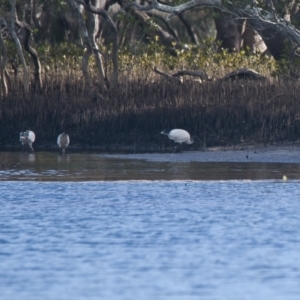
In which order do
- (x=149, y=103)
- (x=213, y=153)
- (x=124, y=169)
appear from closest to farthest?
(x=124, y=169) < (x=213, y=153) < (x=149, y=103)

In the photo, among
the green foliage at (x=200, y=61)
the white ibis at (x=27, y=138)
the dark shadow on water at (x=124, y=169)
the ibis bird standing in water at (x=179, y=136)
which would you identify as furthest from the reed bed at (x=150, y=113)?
the dark shadow on water at (x=124, y=169)

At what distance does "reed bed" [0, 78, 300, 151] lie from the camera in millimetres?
21312

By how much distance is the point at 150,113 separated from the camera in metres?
22.2

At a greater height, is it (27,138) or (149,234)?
(27,138)

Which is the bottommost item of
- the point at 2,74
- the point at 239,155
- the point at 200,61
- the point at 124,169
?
the point at 124,169

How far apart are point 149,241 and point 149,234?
39cm

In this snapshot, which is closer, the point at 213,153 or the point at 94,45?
the point at 213,153

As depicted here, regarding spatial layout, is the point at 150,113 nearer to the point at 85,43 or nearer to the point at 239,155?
the point at 85,43

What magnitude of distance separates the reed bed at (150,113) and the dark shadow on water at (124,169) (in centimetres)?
250

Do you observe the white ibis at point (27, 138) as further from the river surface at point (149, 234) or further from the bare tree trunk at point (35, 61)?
the river surface at point (149, 234)

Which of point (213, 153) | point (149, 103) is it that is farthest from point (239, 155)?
point (149, 103)

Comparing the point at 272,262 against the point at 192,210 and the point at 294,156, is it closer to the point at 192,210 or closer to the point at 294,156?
the point at 192,210

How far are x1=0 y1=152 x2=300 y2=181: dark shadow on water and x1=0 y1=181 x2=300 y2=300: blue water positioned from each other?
1.19 m

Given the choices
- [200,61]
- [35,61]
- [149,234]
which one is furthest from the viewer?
[200,61]
